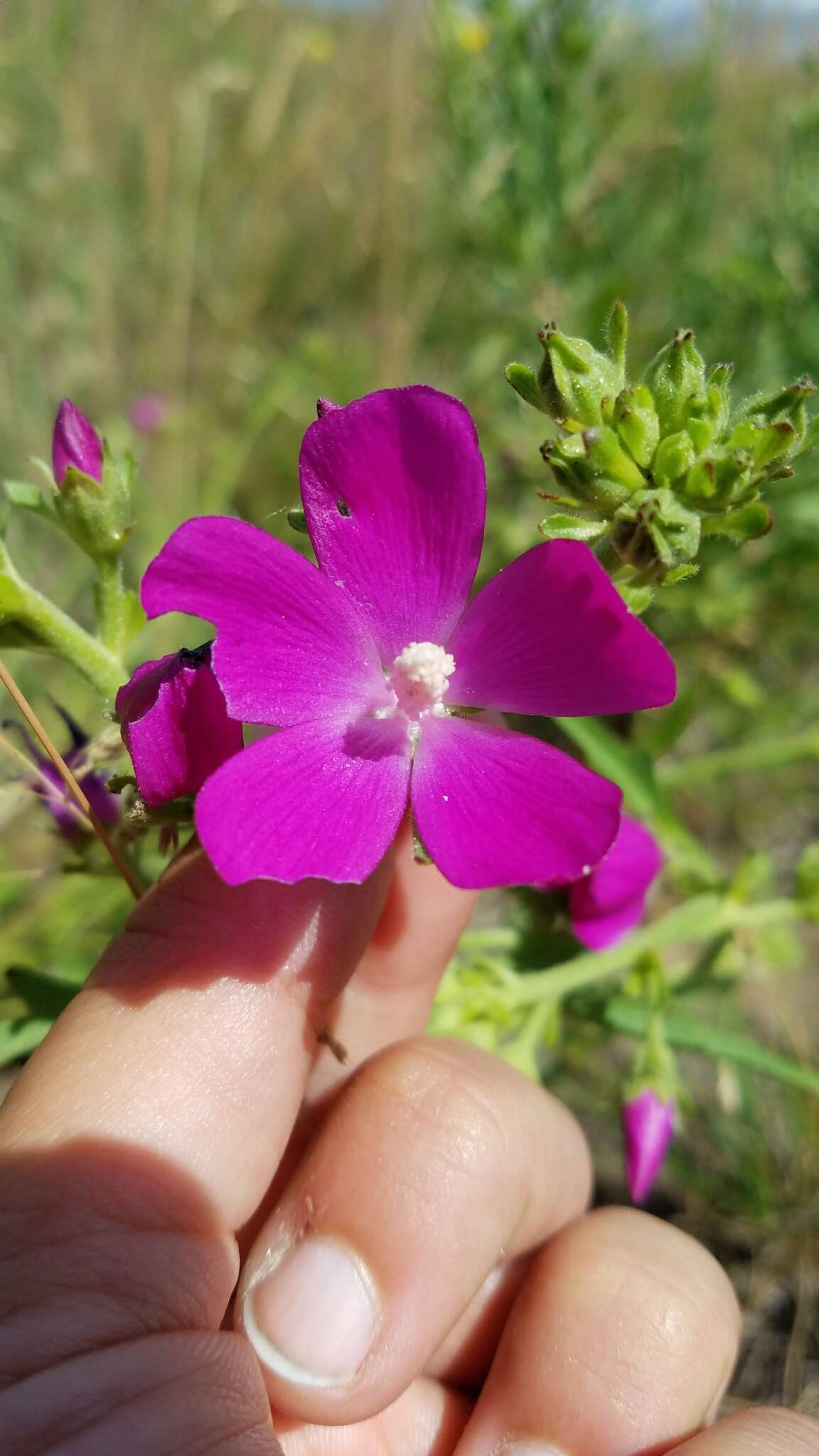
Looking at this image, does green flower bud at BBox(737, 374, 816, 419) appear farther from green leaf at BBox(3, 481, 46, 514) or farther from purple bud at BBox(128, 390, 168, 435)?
purple bud at BBox(128, 390, 168, 435)

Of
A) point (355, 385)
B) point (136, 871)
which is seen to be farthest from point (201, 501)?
point (136, 871)

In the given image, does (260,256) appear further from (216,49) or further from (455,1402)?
(455,1402)

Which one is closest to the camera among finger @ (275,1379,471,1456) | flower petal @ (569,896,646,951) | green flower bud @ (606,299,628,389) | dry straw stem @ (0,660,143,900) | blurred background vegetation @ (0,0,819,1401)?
green flower bud @ (606,299,628,389)

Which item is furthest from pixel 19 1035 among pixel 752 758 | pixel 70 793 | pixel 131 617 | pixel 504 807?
pixel 752 758

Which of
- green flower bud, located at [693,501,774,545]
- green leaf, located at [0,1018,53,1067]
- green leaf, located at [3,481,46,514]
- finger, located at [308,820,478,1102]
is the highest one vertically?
green leaf, located at [3,481,46,514]

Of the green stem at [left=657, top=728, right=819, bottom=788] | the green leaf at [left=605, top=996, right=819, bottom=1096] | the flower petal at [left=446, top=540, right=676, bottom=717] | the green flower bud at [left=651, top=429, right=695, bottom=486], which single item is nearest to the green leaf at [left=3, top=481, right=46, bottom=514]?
the flower petal at [left=446, top=540, right=676, bottom=717]

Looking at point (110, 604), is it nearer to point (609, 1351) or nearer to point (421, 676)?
point (421, 676)

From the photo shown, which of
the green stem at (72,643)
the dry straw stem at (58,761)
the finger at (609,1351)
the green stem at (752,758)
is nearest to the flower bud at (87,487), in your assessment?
the green stem at (72,643)
